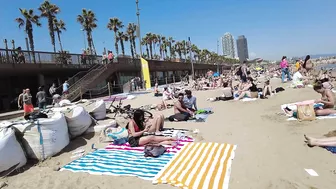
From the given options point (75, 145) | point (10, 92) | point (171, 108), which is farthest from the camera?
point (10, 92)

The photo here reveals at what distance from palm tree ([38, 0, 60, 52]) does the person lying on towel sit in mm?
25956

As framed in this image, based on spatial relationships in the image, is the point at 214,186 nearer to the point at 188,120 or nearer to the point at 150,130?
the point at 150,130

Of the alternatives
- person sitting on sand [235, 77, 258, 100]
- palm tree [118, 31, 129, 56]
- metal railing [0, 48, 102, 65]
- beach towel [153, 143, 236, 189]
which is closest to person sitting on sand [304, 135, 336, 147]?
beach towel [153, 143, 236, 189]

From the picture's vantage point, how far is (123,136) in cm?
596

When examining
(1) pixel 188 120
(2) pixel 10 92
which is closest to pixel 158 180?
(1) pixel 188 120

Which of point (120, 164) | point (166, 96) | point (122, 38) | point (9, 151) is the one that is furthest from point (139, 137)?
point (122, 38)

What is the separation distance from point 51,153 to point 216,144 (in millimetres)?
3312

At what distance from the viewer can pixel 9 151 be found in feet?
14.4

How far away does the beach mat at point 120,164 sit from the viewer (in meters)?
4.04

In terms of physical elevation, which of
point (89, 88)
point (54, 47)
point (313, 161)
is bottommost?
point (313, 161)

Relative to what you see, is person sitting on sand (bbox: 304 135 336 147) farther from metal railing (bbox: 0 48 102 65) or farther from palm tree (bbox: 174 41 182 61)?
palm tree (bbox: 174 41 182 61)

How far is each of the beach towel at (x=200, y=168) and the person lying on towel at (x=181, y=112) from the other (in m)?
2.81

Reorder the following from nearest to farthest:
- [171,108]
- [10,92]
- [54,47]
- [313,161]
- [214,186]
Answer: [214,186]
[313,161]
[171,108]
[10,92]
[54,47]

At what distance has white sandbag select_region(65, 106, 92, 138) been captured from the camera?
612 cm
